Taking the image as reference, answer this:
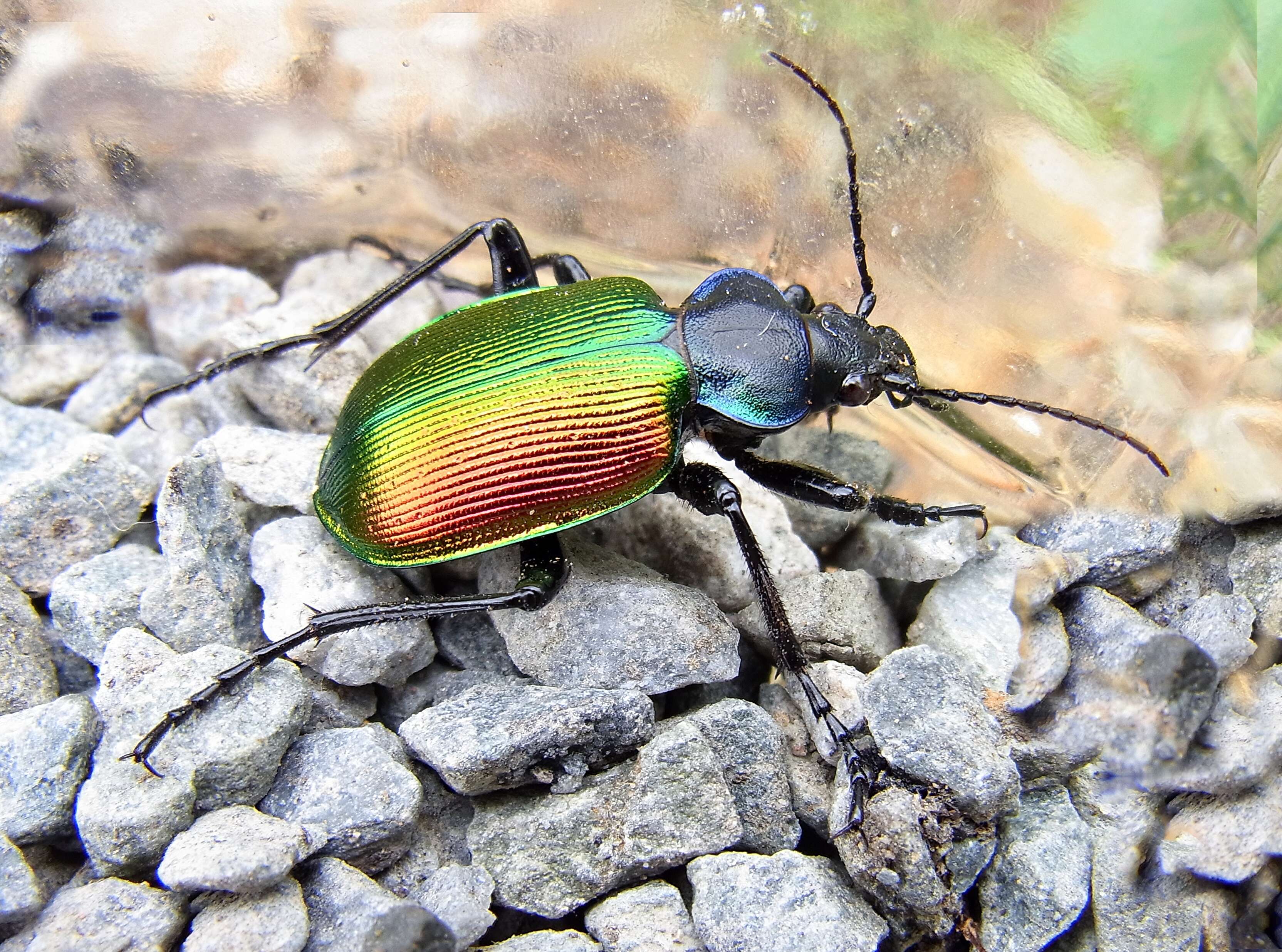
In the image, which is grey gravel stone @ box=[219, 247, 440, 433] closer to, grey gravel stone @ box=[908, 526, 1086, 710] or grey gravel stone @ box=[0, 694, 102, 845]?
grey gravel stone @ box=[0, 694, 102, 845]

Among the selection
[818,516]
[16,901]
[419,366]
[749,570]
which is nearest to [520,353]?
[419,366]

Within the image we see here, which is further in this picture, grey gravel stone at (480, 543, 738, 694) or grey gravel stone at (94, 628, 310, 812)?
grey gravel stone at (480, 543, 738, 694)

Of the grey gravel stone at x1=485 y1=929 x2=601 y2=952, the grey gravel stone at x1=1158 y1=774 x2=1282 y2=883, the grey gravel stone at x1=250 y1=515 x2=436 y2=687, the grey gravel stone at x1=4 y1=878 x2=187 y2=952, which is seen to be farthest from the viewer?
the grey gravel stone at x1=250 y1=515 x2=436 y2=687

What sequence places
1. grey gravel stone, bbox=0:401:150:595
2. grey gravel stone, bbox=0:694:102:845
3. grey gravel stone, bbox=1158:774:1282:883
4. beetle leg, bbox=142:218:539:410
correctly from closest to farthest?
grey gravel stone, bbox=1158:774:1282:883, grey gravel stone, bbox=0:694:102:845, grey gravel stone, bbox=0:401:150:595, beetle leg, bbox=142:218:539:410

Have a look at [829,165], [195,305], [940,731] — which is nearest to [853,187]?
[829,165]

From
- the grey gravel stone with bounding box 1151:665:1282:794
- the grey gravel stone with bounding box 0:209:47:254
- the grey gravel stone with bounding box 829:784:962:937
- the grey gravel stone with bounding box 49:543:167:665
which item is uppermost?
the grey gravel stone with bounding box 1151:665:1282:794

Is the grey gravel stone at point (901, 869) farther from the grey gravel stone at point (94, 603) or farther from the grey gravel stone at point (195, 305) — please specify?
the grey gravel stone at point (195, 305)

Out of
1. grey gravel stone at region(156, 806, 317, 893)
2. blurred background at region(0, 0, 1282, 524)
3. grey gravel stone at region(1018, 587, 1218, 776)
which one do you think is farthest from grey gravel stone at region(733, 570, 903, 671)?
grey gravel stone at region(156, 806, 317, 893)

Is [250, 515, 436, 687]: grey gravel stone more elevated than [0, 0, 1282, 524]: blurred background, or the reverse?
[0, 0, 1282, 524]: blurred background
